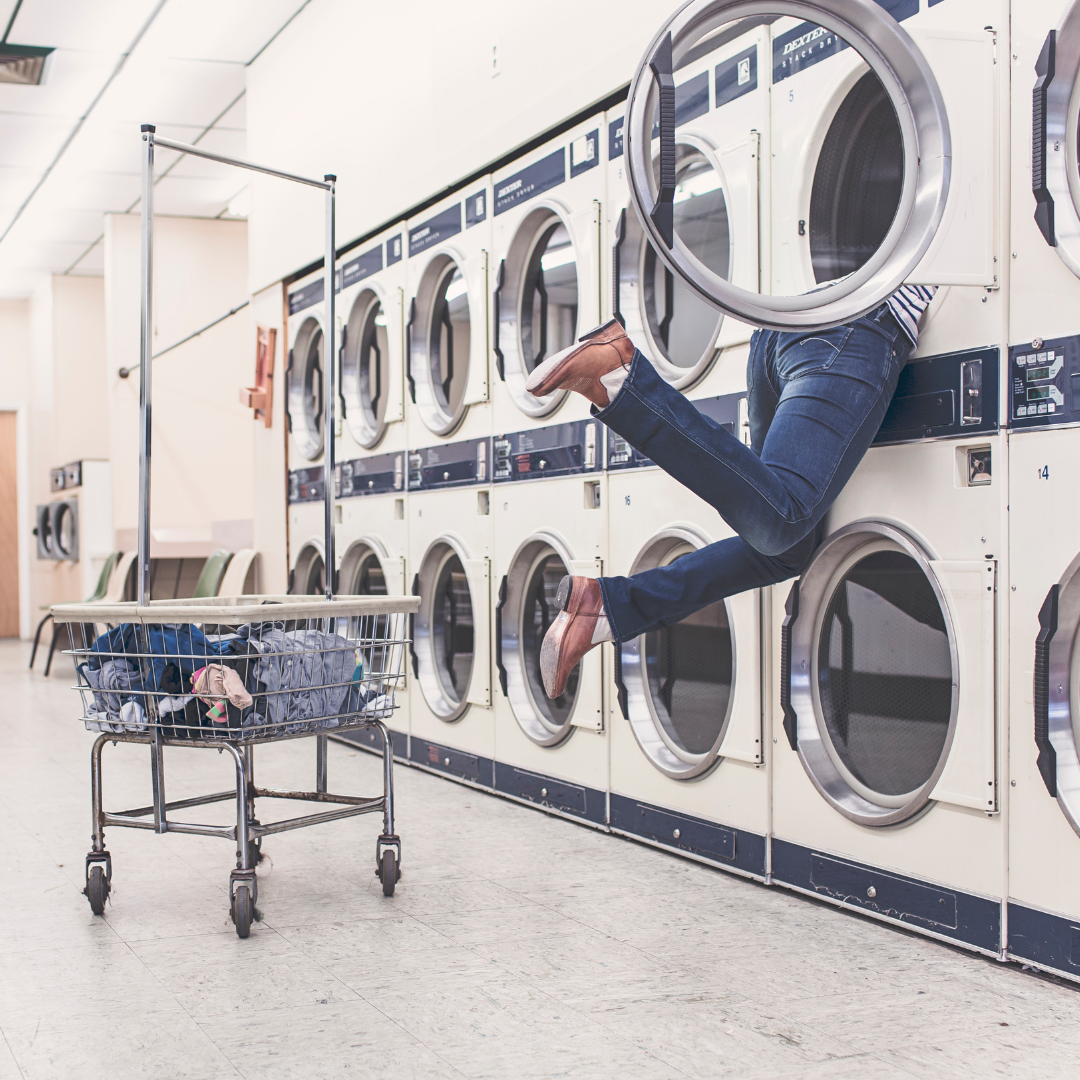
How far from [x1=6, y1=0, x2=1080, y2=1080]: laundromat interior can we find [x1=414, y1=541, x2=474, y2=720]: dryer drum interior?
0.02 m

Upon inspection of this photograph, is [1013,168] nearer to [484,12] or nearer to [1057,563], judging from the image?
[1057,563]

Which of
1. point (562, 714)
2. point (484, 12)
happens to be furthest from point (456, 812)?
point (484, 12)

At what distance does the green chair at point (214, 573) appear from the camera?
602 cm

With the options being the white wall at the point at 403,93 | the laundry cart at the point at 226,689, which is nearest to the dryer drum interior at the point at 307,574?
the white wall at the point at 403,93

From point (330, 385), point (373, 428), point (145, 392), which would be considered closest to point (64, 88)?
point (373, 428)

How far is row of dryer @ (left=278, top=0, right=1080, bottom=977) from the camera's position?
79.8 inches

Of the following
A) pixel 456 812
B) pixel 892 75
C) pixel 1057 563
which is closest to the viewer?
pixel 1057 563

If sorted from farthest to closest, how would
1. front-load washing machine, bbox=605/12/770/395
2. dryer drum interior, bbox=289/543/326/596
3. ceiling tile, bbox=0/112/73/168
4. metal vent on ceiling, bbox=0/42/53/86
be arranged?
ceiling tile, bbox=0/112/73/168
metal vent on ceiling, bbox=0/42/53/86
dryer drum interior, bbox=289/543/326/596
front-load washing machine, bbox=605/12/770/395

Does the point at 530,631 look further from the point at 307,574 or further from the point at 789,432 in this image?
the point at 307,574

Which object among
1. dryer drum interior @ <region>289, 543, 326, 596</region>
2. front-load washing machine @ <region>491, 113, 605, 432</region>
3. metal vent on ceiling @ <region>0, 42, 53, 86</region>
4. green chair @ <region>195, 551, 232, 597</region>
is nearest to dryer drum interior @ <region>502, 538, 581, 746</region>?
front-load washing machine @ <region>491, 113, 605, 432</region>

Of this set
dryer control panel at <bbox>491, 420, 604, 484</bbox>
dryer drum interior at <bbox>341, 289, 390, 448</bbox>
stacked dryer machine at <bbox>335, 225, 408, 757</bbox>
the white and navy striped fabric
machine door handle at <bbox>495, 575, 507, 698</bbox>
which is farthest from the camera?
dryer drum interior at <bbox>341, 289, 390, 448</bbox>

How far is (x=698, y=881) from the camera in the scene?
2674mm

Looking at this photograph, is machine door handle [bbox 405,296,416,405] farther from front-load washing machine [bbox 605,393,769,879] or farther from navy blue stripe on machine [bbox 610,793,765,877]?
navy blue stripe on machine [bbox 610,793,765,877]

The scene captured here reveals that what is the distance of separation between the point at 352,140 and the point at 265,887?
3176 mm
